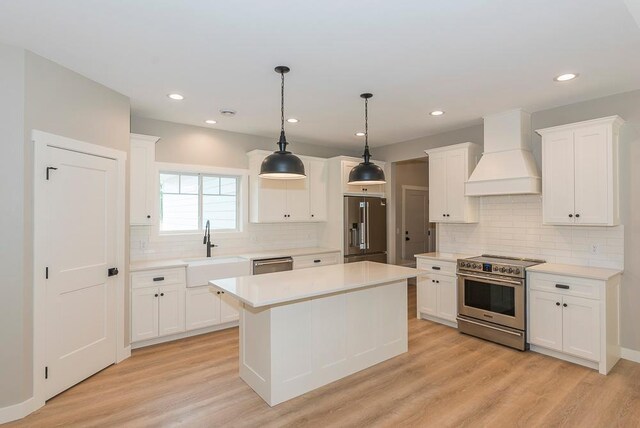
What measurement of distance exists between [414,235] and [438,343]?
12.5 feet

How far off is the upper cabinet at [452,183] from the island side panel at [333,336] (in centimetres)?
164

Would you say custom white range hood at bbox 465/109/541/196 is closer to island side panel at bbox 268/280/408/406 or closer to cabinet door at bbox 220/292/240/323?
island side panel at bbox 268/280/408/406

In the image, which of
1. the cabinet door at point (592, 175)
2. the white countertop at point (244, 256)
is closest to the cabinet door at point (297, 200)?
the white countertop at point (244, 256)

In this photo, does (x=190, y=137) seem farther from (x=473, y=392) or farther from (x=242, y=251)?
(x=473, y=392)

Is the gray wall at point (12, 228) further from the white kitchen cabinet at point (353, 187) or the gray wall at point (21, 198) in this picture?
the white kitchen cabinet at point (353, 187)

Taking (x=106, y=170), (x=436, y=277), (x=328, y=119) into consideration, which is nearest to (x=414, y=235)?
(x=436, y=277)

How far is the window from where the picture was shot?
4641 mm

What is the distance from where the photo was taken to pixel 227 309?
14.5 ft

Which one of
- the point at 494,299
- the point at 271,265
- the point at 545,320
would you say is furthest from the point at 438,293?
the point at 271,265

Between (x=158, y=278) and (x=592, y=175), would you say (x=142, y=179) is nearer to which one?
(x=158, y=278)

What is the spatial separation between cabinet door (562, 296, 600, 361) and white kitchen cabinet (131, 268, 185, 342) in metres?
4.19

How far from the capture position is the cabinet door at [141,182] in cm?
397

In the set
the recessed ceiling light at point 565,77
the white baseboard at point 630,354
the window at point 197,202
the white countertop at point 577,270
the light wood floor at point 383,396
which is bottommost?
the light wood floor at point 383,396

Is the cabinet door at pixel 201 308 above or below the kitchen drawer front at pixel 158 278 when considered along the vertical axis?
below
